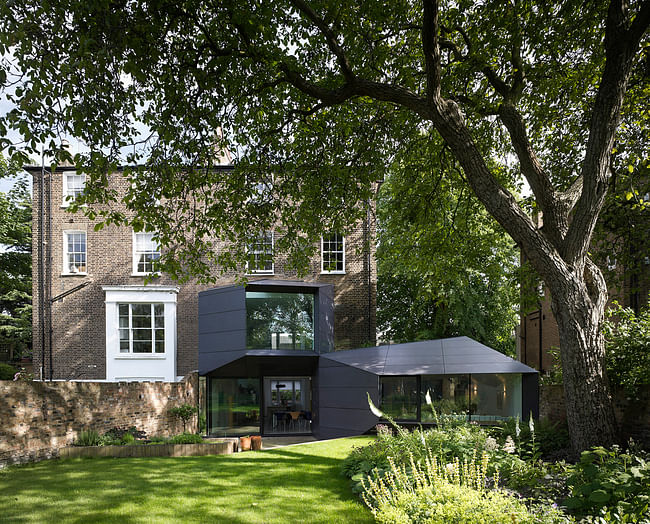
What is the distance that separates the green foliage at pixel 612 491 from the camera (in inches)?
177

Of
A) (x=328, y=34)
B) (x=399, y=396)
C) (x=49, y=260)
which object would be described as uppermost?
(x=328, y=34)

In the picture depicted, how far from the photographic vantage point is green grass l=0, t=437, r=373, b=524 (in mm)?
6789

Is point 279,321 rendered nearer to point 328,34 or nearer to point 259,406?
point 259,406

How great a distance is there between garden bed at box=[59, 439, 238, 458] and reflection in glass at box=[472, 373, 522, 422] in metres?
8.50

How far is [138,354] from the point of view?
2098 cm

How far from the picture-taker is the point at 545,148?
12297 millimetres

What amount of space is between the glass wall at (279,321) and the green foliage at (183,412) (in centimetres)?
321

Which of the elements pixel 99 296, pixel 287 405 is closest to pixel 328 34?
pixel 287 405

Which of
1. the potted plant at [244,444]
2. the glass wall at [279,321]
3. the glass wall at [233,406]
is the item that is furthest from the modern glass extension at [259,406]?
the potted plant at [244,444]

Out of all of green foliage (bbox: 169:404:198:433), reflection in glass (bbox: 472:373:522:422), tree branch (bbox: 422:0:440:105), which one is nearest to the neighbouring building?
→ reflection in glass (bbox: 472:373:522:422)

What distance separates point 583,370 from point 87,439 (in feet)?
37.1

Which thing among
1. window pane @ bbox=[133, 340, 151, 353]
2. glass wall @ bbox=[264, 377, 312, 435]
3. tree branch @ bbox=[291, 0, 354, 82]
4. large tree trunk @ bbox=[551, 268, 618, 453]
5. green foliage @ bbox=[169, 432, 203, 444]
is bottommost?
glass wall @ bbox=[264, 377, 312, 435]

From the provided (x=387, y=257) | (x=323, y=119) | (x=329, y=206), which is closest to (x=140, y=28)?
(x=323, y=119)

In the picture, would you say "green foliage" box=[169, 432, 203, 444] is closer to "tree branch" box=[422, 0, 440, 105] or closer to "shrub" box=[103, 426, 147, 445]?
"shrub" box=[103, 426, 147, 445]
